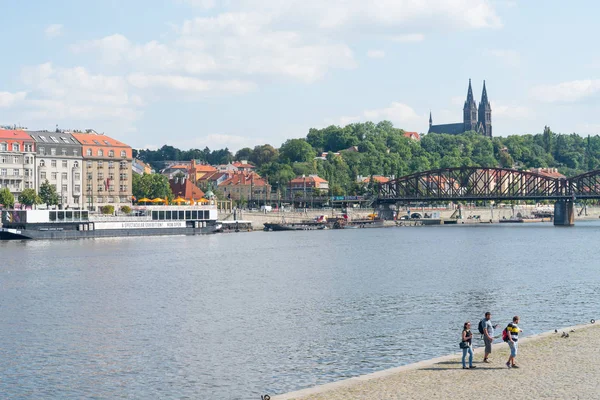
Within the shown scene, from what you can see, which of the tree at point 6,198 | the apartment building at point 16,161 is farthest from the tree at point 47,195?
the apartment building at point 16,161

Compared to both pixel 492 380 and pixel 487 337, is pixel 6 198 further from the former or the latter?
pixel 492 380

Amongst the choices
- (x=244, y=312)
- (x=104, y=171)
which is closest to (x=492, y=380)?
(x=244, y=312)

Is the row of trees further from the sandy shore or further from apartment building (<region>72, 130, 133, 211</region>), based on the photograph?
the sandy shore

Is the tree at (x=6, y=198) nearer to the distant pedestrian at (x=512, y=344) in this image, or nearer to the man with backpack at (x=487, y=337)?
the man with backpack at (x=487, y=337)

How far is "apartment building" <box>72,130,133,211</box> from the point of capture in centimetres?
15012

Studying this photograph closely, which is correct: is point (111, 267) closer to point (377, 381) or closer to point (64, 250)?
point (64, 250)

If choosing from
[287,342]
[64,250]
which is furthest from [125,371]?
[64,250]

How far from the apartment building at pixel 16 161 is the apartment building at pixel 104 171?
10.2 m

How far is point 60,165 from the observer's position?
14650 cm

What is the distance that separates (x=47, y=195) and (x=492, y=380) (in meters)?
117

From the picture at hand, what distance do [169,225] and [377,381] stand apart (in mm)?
105477

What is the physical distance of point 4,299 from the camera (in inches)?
2156

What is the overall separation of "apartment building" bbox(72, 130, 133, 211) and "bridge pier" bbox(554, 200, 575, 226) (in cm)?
9070

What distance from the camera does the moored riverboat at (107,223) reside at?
115438mm
